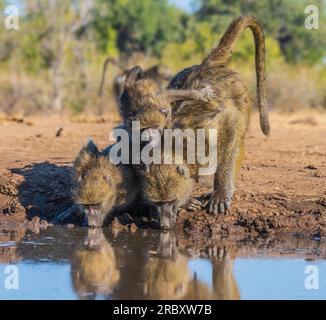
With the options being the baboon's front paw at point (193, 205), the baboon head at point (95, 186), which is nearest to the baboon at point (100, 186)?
the baboon head at point (95, 186)

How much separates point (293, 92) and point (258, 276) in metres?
15.9

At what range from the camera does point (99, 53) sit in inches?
955

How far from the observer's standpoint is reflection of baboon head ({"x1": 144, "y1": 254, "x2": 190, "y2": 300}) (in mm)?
5137

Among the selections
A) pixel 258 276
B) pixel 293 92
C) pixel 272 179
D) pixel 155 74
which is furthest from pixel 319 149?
pixel 293 92

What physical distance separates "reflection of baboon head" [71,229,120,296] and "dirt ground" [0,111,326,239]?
0.91 m

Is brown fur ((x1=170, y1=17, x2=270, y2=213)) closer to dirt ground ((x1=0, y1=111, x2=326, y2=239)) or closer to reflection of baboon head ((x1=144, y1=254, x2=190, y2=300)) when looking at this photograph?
dirt ground ((x1=0, y1=111, x2=326, y2=239))

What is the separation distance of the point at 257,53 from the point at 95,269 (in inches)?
121

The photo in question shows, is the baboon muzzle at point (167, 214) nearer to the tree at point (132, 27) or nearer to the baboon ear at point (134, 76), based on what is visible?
the baboon ear at point (134, 76)

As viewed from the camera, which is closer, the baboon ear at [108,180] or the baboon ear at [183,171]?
the baboon ear at [183,171]

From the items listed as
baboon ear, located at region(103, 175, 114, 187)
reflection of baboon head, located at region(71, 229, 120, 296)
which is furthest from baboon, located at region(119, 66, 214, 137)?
reflection of baboon head, located at region(71, 229, 120, 296)

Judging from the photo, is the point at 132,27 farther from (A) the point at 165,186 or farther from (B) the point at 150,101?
(A) the point at 165,186

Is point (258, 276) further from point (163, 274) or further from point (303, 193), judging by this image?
point (303, 193)

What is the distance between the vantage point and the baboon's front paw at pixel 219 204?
23.5ft

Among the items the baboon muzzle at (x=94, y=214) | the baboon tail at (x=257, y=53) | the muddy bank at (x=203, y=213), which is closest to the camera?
the baboon muzzle at (x=94, y=214)
